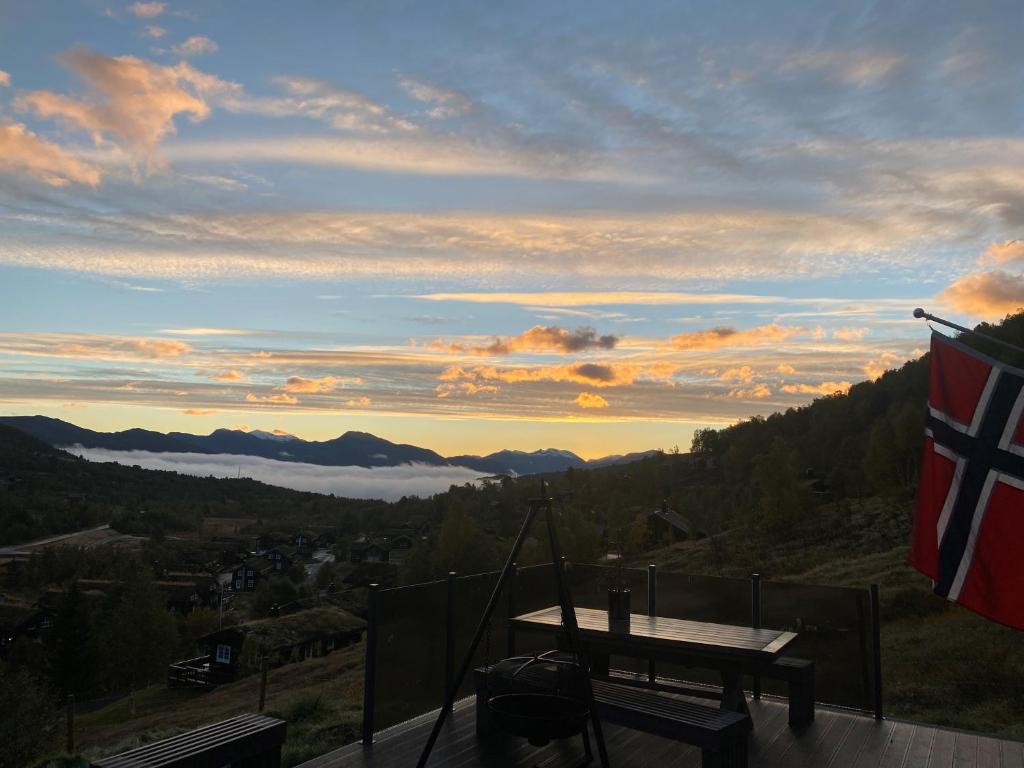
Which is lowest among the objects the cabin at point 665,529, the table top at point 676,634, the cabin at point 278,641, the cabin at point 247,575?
the cabin at point 247,575

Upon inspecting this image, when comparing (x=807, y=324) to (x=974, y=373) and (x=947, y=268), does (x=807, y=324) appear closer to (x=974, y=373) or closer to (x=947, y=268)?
(x=947, y=268)

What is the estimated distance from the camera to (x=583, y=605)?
8172 millimetres

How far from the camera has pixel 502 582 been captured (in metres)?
5.39

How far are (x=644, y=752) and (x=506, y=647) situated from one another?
1988 mm

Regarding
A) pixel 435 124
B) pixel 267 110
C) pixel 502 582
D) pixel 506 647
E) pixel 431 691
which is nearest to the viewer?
pixel 502 582

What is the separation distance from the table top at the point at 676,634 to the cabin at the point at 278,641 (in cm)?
2803

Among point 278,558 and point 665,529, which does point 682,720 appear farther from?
point 278,558

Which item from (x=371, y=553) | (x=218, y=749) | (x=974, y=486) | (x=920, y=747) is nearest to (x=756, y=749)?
(x=920, y=747)

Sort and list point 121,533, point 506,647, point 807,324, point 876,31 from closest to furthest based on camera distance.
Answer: point 506,647 < point 876,31 < point 807,324 < point 121,533

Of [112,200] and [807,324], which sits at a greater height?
[112,200]

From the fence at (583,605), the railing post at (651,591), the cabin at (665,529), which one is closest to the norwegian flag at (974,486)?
the fence at (583,605)

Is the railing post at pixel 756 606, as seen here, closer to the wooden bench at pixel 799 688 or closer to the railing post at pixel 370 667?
the wooden bench at pixel 799 688

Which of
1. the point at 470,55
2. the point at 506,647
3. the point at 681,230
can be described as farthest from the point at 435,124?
the point at 506,647

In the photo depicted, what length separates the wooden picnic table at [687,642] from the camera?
5.63m
